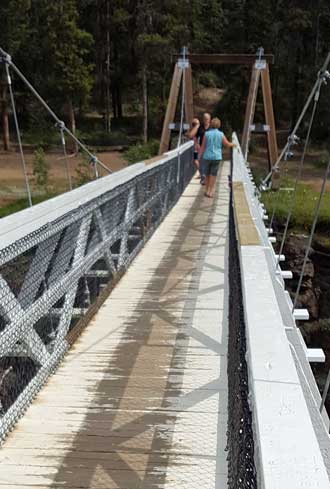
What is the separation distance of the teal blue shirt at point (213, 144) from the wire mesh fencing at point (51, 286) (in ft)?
11.4

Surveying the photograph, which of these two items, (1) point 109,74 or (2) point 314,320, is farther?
(1) point 109,74

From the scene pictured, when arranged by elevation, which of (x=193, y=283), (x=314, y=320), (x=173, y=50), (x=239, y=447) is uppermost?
(x=173, y=50)

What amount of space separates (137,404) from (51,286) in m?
0.70

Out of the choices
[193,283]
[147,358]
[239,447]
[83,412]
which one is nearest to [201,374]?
[147,358]

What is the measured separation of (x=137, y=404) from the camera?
2781mm

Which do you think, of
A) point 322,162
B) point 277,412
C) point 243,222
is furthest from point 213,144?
point 322,162

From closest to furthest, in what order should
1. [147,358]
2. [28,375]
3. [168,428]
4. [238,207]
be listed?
[168,428]
[28,375]
[147,358]
[238,207]

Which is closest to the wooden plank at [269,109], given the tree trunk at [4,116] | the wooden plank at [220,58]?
the wooden plank at [220,58]

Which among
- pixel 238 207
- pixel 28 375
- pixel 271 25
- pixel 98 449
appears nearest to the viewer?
pixel 98 449

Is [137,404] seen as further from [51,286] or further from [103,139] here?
[103,139]

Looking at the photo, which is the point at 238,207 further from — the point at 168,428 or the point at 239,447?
the point at 239,447

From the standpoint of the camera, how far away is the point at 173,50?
29.9 meters

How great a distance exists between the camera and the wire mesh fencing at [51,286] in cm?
256

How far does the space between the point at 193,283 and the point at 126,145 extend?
2713cm
